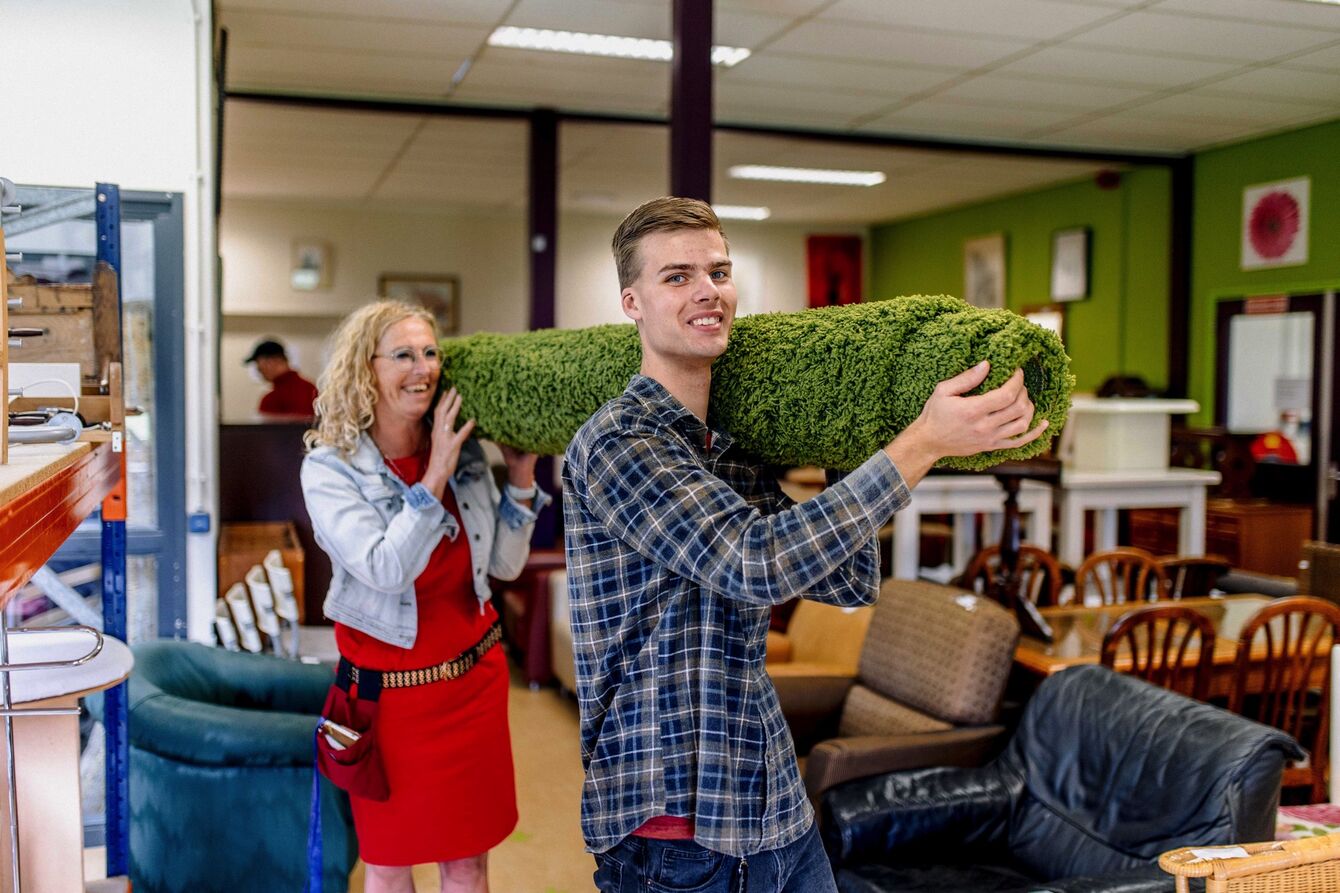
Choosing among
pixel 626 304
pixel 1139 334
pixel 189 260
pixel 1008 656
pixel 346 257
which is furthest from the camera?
pixel 346 257

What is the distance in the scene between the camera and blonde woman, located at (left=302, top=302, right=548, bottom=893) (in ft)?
7.47

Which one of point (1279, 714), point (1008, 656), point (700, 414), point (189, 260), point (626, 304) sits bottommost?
point (1279, 714)

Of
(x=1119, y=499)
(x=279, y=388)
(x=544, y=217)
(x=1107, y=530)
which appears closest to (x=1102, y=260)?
(x=1107, y=530)

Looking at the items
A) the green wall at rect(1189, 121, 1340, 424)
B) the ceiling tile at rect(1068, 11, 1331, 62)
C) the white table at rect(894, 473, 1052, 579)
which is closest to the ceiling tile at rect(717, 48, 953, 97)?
the ceiling tile at rect(1068, 11, 1331, 62)

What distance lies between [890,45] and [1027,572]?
8.59 feet

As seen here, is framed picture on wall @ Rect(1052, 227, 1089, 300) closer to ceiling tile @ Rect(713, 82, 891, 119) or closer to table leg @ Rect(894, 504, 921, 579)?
ceiling tile @ Rect(713, 82, 891, 119)

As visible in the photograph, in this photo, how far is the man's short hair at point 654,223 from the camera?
1.59 metres

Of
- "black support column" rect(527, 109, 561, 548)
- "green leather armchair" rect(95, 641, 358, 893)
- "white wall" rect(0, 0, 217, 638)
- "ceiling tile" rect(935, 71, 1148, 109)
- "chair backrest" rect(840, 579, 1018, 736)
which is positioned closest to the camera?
"green leather armchair" rect(95, 641, 358, 893)

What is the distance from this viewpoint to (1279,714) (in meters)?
4.04

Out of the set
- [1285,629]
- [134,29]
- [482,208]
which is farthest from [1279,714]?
[482,208]

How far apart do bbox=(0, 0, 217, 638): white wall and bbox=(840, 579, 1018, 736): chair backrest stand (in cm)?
234

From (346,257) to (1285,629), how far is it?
9.76 meters

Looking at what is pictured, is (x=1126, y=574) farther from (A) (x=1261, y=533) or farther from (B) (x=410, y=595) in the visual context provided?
(B) (x=410, y=595)

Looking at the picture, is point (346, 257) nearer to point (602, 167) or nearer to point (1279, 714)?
point (602, 167)
